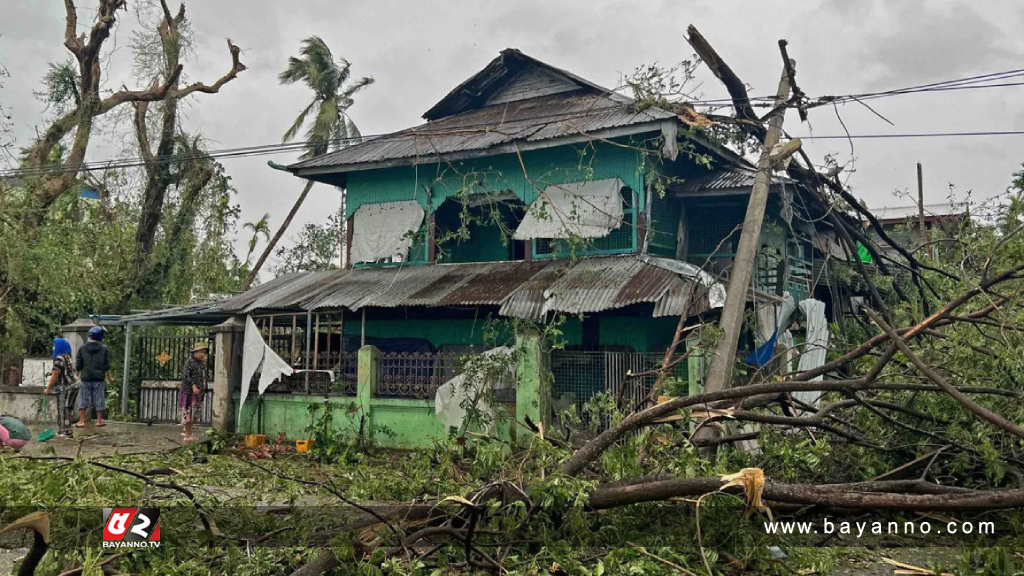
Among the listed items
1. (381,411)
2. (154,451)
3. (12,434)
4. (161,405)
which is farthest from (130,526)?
(161,405)

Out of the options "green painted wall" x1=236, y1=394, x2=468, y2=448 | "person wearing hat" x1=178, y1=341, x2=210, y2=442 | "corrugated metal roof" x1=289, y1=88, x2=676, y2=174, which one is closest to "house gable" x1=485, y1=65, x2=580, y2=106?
"corrugated metal roof" x1=289, y1=88, x2=676, y2=174

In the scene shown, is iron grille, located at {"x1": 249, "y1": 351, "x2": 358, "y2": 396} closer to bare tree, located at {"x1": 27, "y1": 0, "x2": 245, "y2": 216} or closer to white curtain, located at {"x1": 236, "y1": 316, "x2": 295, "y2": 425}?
white curtain, located at {"x1": 236, "y1": 316, "x2": 295, "y2": 425}

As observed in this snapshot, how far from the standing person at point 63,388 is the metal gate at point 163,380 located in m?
2.14

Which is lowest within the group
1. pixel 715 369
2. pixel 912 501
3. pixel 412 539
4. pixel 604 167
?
pixel 412 539

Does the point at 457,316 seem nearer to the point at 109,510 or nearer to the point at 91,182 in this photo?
the point at 109,510

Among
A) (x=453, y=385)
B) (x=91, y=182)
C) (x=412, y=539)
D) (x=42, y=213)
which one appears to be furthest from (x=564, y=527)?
(x=91, y=182)

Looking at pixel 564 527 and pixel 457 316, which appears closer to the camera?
pixel 564 527

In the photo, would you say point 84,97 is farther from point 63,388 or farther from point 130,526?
point 130,526

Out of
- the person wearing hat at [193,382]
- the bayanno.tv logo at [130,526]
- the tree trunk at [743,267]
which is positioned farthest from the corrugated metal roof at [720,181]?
the bayanno.tv logo at [130,526]

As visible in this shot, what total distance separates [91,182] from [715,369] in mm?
17084

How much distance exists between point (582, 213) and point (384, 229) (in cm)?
407

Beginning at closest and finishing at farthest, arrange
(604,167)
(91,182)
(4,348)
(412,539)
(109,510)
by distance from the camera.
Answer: (412,539)
(109,510)
(604,167)
(4,348)
(91,182)

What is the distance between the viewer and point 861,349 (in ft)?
16.3

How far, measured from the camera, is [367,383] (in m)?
11.5
